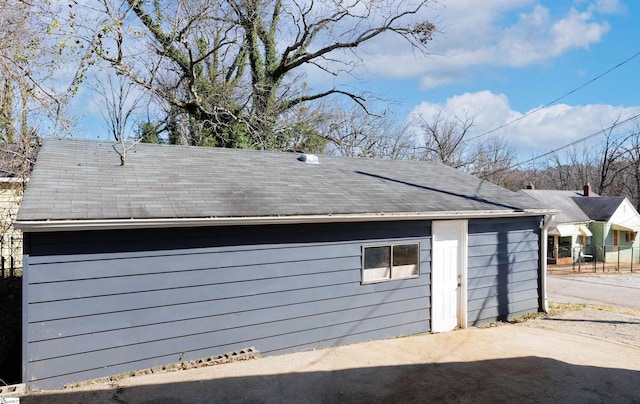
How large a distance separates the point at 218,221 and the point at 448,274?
513 cm

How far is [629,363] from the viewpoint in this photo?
6.68m

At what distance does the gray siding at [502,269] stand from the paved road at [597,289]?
450cm

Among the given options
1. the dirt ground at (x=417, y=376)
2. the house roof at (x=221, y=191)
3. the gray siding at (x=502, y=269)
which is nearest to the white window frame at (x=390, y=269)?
the house roof at (x=221, y=191)

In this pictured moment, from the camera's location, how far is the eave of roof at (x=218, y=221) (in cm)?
496

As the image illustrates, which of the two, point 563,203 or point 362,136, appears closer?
point 362,136

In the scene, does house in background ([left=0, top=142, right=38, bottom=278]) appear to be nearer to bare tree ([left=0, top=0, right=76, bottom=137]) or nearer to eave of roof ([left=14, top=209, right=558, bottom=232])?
bare tree ([left=0, top=0, right=76, bottom=137])

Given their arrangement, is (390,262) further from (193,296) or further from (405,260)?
(193,296)

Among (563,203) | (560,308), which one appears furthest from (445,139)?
(560,308)

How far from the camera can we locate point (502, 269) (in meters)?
9.59

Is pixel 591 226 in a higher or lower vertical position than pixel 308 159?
lower

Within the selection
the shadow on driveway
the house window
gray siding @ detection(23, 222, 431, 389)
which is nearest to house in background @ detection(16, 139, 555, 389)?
gray siding @ detection(23, 222, 431, 389)

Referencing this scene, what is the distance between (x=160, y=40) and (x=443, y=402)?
1599 centimetres

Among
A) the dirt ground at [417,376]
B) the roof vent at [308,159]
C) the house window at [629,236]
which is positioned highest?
the roof vent at [308,159]

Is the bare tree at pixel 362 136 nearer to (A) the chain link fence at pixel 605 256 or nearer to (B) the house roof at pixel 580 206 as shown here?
(B) the house roof at pixel 580 206
